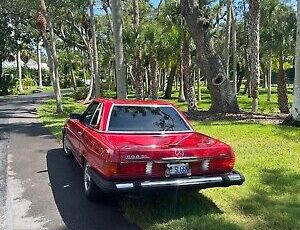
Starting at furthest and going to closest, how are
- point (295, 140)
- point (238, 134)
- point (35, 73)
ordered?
point (35, 73)
point (238, 134)
point (295, 140)

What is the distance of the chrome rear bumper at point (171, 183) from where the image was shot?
472 cm

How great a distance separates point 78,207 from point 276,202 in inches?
112

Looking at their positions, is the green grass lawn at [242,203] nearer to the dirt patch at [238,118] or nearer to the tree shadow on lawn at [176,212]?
the tree shadow on lawn at [176,212]

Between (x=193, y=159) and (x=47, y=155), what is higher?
(x=193, y=159)

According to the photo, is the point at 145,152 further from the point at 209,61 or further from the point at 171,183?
the point at 209,61

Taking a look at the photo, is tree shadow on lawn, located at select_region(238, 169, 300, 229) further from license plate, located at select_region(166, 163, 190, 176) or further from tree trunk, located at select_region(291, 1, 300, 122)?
tree trunk, located at select_region(291, 1, 300, 122)

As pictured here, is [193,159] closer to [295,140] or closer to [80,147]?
[80,147]

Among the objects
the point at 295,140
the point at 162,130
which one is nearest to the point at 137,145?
the point at 162,130

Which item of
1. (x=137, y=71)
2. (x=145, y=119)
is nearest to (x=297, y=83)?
(x=145, y=119)

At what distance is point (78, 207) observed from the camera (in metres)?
5.56

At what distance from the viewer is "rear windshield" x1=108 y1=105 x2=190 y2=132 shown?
19.5 feet

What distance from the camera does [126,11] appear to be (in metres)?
34.8

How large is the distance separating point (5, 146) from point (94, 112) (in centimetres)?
480

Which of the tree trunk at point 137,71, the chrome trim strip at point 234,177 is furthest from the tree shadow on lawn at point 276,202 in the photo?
the tree trunk at point 137,71
